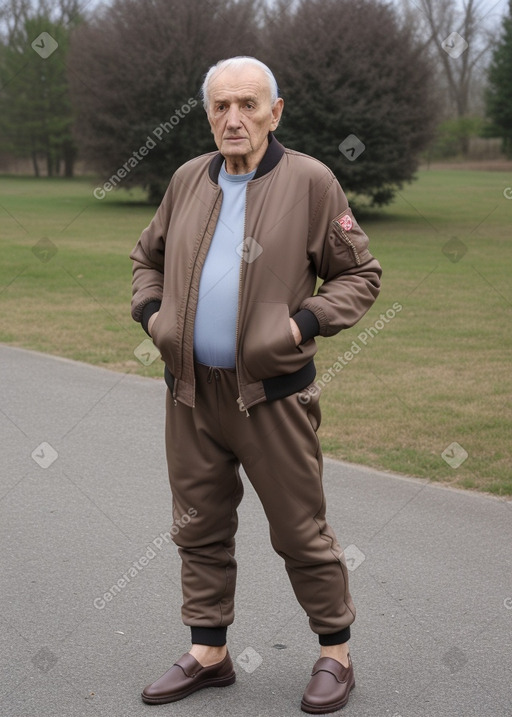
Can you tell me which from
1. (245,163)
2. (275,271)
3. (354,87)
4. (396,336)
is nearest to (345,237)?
(275,271)

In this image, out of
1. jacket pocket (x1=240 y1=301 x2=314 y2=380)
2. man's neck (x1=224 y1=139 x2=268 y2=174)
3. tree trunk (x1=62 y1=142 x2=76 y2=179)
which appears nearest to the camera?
jacket pocket (x1=240 y1=301 x2=314 y2=380)

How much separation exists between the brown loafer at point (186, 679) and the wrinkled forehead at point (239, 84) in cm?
189

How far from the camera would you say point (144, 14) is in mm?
33219

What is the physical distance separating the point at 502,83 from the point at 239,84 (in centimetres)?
5168

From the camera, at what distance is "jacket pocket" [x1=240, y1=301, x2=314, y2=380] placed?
315 centimetres

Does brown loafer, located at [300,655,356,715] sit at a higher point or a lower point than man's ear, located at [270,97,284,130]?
lower

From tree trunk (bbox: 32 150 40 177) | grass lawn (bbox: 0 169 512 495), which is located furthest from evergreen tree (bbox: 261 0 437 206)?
tree trunk (bbox: 32 150 40 177)

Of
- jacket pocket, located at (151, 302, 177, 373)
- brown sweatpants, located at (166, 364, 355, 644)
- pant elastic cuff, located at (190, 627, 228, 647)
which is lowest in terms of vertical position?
pant elastic cuff, located at (190, 627, 228, 647)

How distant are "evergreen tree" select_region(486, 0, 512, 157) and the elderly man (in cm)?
5020

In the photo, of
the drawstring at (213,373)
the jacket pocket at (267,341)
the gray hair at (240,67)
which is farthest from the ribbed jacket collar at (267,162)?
the drawstring at (213,373)

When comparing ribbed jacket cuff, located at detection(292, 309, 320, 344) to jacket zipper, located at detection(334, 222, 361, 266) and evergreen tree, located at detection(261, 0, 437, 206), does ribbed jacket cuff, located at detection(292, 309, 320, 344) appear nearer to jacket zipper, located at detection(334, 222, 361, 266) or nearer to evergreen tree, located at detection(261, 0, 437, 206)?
jacket zipper, located at detection(334, 222, 361, 266)

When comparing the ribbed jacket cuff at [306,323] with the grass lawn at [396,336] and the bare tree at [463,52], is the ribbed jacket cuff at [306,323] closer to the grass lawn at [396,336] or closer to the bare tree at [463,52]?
Answer: the grass lawn at [396,336]

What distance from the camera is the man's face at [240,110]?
3.16m

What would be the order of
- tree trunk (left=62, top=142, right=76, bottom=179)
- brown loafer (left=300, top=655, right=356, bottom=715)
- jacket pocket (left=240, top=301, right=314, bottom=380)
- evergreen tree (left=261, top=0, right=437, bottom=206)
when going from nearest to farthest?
jacket pocket (left=240, top=301, right=314, bottom=380), brown loafer (left=300, top=655, right=356, bottom=715), evergreen tree (left=261, top=0, right=437, bottom=206), tree trunk (left=62, top=142, right=76, bottom=179)
